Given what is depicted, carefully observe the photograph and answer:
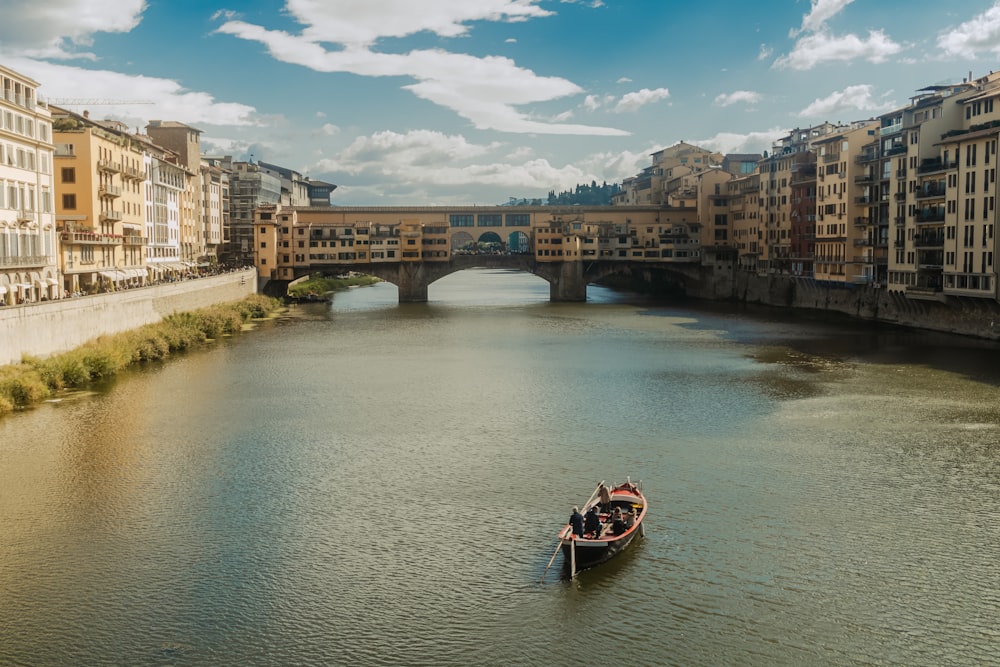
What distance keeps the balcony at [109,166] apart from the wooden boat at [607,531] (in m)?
42.0

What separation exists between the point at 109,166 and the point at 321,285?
1694 inches

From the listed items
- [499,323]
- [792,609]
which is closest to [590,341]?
[499,323]

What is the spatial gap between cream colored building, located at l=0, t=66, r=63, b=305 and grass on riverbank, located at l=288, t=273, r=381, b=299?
1598 inches

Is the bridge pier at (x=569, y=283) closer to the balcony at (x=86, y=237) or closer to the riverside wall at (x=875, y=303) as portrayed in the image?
the riverside wall at (x=875, y=303)

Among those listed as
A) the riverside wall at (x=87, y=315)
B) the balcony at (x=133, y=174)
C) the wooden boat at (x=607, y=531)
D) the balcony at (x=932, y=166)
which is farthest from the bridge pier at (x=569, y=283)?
the wooden boat at (x=607, y=531)

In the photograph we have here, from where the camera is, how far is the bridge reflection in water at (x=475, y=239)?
7931 cm

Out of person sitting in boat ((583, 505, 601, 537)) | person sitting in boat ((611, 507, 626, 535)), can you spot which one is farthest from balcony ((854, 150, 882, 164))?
person sitting in boat ((583, 505, 601, 537))

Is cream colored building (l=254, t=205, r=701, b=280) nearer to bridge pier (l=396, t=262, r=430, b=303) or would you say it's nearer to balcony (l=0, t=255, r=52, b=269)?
bridge pier (l=396, t=262, r=430, b=303)

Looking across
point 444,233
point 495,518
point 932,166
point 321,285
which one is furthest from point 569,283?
point 495,518

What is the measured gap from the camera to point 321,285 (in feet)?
318

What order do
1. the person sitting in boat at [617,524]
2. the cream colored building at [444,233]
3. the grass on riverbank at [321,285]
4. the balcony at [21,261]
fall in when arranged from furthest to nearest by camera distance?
the grass on riverbank at [321,285] → the cream colored building at [444,233] → the balcony at [21,261] → the person sitting in boat at [617,524]

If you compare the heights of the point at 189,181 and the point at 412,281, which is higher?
the point at 189,181

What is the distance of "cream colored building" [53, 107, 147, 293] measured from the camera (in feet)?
165

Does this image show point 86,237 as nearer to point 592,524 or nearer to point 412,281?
point 412,281
